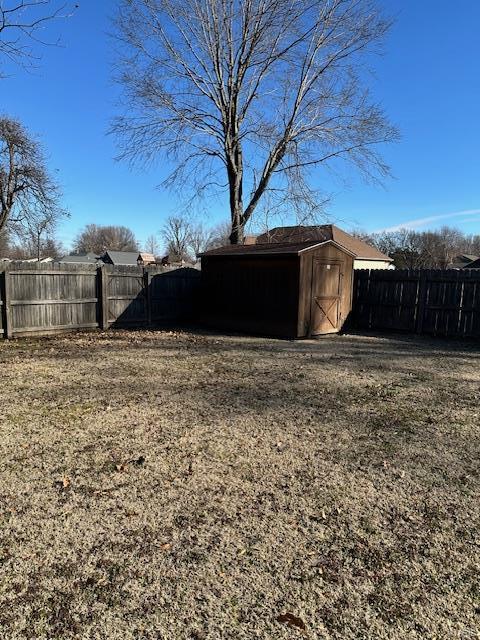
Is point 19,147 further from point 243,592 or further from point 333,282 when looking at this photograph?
point 243,592

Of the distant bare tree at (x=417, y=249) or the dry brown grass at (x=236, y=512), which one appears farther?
the distant bare tree at (x=417, y=249)

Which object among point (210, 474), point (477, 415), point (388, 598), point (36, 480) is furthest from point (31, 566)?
point (477, 415)

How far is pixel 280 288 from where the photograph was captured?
1123 cm

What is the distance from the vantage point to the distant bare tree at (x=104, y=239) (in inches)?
3743

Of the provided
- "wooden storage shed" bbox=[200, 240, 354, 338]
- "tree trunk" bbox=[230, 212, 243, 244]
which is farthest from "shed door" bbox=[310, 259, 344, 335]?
"tree trunk" bbox=[230, 212, 243, 244]

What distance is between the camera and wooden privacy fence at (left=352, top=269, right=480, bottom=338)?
37.3ft

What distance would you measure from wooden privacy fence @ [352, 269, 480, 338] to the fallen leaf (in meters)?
11.0

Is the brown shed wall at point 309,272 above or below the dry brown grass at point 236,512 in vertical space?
above

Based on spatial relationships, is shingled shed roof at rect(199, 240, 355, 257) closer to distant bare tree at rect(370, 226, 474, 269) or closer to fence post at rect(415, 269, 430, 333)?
fence post at rect(415, 269, 430, 333)

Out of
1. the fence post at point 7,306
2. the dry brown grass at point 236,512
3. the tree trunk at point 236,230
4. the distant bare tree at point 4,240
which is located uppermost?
the distant bare tree at point 4,240

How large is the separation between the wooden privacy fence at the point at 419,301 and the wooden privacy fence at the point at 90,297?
5.34 meters

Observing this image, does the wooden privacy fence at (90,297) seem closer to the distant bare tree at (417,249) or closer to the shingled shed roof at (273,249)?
the shingled shed roof at (273,249)

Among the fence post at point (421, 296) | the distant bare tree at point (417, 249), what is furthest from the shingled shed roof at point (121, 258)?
the fence post at point (421, 296)

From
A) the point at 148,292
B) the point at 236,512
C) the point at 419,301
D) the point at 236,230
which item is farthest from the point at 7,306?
the point at 419,301
